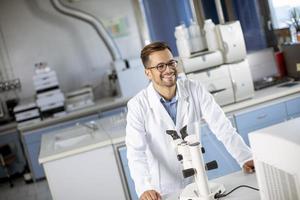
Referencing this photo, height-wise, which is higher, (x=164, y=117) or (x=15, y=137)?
(x=164, y=117)

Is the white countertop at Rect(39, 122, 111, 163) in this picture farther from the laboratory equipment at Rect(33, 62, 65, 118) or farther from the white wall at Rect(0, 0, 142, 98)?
the white wall at Rect(0, 0, 142, 98)

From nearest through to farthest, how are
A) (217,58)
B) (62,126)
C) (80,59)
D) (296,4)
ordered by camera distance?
(217,58)
(296,4)
(62,126)
(80,59)

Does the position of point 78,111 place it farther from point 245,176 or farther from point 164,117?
point 245,176

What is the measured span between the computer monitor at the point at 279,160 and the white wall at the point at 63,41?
4175 millimetres

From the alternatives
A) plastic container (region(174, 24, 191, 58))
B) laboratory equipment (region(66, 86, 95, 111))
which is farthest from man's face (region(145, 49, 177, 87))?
laboratory equipment (region(66, 86, 95, 111))

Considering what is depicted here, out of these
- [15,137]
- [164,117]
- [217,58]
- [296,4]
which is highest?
[296,4]

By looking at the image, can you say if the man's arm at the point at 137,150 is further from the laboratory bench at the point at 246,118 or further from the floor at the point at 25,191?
the floor at the point at 25,191

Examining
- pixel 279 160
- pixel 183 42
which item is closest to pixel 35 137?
pixel 183 42

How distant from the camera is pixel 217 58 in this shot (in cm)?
280

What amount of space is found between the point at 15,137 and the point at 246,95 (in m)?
3.25

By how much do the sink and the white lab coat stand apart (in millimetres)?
998

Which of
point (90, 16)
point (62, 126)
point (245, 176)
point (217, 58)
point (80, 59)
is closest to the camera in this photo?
point (245, 176)

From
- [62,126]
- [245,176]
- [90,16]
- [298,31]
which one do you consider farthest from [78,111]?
[245,176]

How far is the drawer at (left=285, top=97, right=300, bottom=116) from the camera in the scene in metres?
2.95
